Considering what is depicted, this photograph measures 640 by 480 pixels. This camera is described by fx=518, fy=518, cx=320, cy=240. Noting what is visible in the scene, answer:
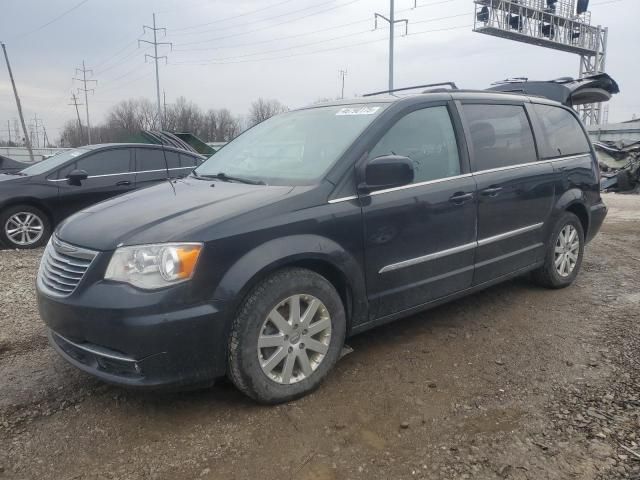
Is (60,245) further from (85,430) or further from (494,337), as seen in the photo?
(494,337)

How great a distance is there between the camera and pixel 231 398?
3.02m

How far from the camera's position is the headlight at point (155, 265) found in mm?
2545

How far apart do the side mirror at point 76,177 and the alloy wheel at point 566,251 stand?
603 centimetres

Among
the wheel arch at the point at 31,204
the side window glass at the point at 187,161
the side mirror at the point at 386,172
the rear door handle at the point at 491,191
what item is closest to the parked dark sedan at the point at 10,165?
the wheel arch at the point at 31,204

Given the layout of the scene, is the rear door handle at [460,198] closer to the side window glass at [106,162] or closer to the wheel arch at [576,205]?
the wheel arch at [576,205]

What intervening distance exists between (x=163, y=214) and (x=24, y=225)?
5.36 m

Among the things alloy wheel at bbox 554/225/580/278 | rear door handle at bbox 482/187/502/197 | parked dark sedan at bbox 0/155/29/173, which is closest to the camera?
rear door handle at bbox 482/187/502/197

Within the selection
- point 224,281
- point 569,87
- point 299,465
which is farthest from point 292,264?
point 569,87

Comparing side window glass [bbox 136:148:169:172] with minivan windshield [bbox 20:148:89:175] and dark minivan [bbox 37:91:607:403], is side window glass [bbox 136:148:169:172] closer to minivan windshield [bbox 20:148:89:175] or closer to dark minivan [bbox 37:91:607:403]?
minivan windshield [bbox 20:148:89:175]

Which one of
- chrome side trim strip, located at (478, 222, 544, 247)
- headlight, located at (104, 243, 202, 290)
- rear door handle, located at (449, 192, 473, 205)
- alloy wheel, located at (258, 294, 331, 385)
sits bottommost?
alloy wheel, located at (258, 294, 331, 385)

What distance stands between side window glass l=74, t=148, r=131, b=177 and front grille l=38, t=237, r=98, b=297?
5.09 metres

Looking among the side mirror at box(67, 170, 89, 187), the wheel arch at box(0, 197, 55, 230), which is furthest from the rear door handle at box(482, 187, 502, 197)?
the wheel arch at box(0, 197, 55, 230)

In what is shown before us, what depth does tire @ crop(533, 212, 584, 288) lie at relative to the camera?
4.75 meters

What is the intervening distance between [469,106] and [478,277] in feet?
4.32
